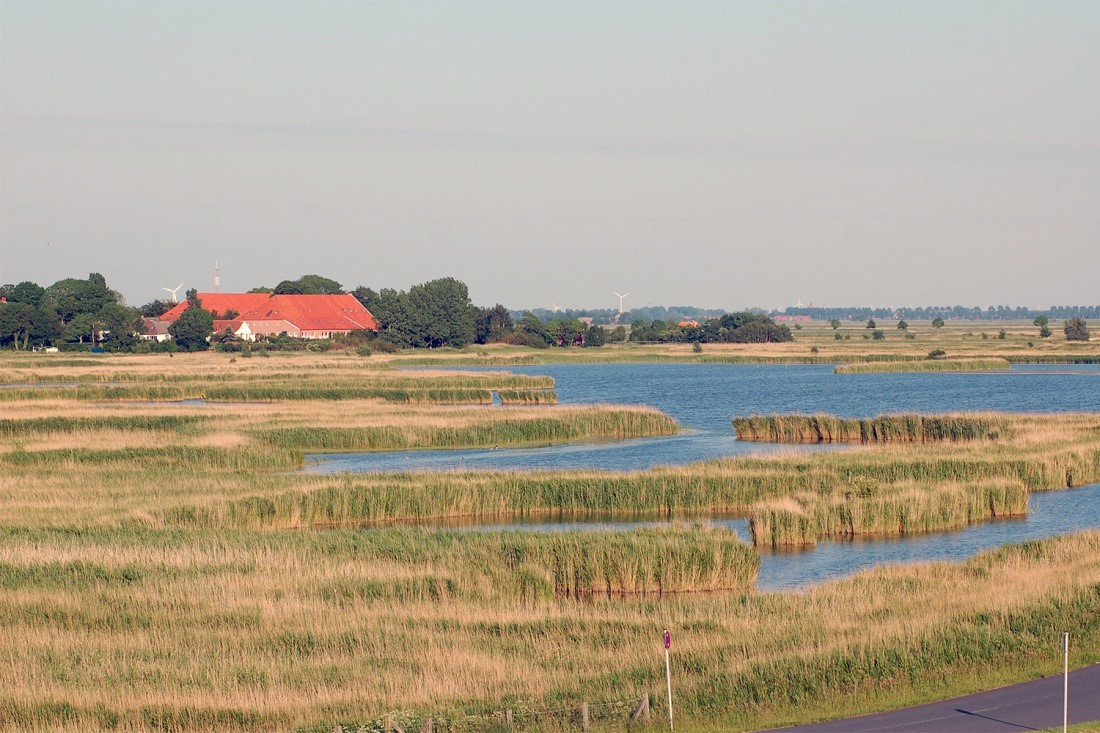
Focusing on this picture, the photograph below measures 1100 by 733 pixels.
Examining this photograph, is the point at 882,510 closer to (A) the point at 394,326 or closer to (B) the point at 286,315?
(A) the point at 394,326

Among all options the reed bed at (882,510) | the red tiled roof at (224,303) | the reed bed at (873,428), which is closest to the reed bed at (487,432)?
the reed bed at (873,428)

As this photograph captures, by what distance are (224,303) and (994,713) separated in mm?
153459

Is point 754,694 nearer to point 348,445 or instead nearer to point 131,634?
point 131,634

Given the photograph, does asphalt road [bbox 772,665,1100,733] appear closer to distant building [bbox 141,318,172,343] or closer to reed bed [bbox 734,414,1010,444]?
reed bed [bbox 734,414,1010,444]

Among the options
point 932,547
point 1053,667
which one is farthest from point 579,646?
point 932,547

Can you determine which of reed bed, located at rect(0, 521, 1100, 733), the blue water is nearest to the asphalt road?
reed bed, located at rect(0, 521, 1100, 733)

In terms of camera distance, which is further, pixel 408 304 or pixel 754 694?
pixel 408 304

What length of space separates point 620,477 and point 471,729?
21.2m

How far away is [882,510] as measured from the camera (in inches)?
1299

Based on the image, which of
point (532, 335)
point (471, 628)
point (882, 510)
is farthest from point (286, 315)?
point (471, 628)

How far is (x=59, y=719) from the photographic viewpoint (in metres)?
17.4

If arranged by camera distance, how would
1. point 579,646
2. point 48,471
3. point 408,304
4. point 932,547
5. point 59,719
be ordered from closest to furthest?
point 59,719, point 579,646, point 932,547, point 48,471, point 408,304

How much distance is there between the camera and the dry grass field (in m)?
17.7

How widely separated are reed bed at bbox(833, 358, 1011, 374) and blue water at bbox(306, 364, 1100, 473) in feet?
2.31
